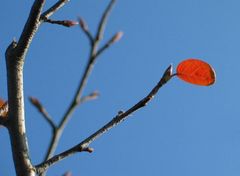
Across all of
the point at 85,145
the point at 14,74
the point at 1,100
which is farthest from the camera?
the point at 1,100

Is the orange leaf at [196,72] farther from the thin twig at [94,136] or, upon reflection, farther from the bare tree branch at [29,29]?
the bare tree branch at [29,29]

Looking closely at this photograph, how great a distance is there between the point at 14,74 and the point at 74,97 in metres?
1.08

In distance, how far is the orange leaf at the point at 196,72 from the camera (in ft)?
7.77

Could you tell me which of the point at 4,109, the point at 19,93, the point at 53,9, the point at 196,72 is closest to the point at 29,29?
the point at 53,9

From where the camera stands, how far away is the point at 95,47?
5.25 ft

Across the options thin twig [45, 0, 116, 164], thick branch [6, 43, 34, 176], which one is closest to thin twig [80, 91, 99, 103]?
thin twig [45, 0, 116, 164]

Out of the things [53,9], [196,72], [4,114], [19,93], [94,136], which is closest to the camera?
[94,136]

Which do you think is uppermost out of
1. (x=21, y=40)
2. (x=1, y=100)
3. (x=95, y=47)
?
(x=21, y=40)

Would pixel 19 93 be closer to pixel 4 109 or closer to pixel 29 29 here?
pixel 4 109

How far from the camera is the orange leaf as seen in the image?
2367 millimetres

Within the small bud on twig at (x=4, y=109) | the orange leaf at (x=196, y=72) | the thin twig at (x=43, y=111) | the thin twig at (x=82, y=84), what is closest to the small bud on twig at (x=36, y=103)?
the thin twig at (x=43, y=111)

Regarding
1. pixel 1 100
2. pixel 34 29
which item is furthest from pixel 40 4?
pixel 1 100

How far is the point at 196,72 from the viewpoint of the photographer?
2367mm

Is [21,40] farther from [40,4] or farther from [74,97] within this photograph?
[74,97]
